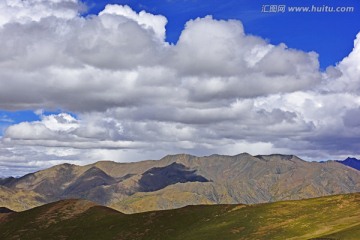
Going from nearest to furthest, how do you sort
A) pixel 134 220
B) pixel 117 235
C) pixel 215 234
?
pixel 215 234 < pixel 117 235 < pixel 134 220

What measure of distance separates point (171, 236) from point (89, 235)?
3626cm

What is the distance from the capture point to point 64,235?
19288cm

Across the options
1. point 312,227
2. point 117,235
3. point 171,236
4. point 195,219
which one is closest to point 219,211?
point 195,219

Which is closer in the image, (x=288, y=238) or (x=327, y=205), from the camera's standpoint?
(x=288, y=238)

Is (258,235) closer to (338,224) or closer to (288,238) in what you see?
(288,238)

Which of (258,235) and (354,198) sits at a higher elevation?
(354,198)

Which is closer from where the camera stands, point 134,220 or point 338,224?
point 338,224

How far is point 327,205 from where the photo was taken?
165125 millimetres

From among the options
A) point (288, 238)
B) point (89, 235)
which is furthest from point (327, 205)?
point (89, 235)

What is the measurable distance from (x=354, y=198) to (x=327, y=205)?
9.22 meters

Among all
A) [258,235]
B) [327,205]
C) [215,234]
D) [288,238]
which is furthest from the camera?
[327,205]

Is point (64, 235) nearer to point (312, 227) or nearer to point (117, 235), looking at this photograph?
point (117, 235)

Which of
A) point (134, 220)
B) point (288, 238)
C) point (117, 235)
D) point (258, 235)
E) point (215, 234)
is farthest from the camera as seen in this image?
point (134, 220)

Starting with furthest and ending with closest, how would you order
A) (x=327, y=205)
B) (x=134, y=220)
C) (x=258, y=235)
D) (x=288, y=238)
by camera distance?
(x=134, y=220) → (x=327, y=205) → (x=258, y=235) → (x=288, y=238)
